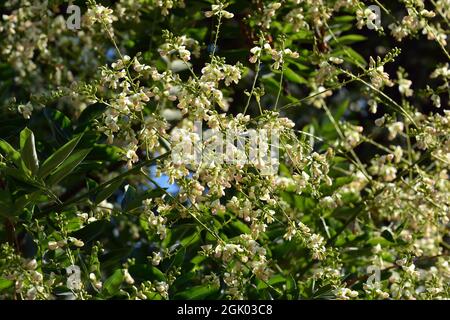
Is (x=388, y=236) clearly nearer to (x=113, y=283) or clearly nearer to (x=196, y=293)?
(x=196, y=293)

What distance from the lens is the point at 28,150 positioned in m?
1.95

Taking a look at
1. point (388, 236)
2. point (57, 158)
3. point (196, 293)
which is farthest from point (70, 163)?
point (388, 236)

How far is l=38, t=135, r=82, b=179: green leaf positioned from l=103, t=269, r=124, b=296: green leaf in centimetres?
28

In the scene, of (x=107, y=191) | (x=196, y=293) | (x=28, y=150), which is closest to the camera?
(x=28, y=150)

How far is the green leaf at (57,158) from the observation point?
196 cm

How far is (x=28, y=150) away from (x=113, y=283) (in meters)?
0.36

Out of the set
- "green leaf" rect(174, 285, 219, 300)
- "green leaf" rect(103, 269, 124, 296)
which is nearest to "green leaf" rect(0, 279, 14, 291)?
"green leaf" rect(103, 269, 124, 296)

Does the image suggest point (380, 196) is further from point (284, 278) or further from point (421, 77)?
point (421, 77)

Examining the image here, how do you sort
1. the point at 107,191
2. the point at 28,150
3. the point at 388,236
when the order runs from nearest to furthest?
the point at 28,150 < the point at 107,191 < the point at 388,236

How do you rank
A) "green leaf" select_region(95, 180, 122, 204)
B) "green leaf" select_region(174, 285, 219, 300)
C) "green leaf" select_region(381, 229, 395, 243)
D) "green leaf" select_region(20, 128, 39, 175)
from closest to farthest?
"green leaf" select_region(20, 128, 39, 175) < "green leaf" select_region(95, 180, 122, 204) < "green leaf" select_region(174, 285, 219, 300) < "green leaf" select_region(381, 229, 395, 243)

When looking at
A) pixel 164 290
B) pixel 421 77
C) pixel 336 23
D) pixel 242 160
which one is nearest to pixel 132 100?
pixel 242 160

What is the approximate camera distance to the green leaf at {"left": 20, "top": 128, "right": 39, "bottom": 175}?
1930 mm

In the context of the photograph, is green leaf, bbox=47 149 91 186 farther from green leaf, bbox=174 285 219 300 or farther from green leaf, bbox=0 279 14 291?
green leaf, bbox=174 285 219 300

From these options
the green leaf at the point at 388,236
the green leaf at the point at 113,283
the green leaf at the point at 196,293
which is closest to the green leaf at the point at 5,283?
the green leaf at the point at 113,283
